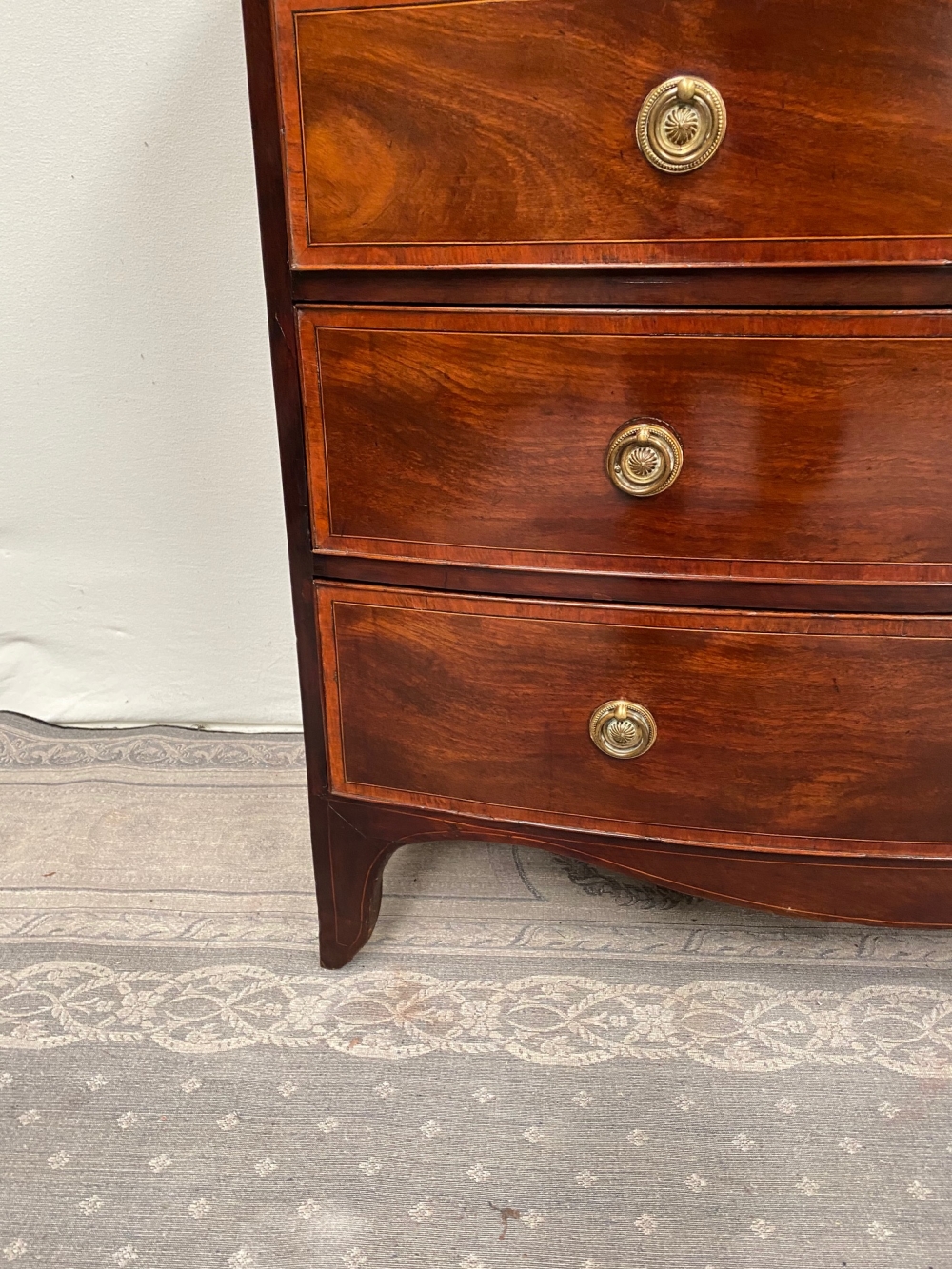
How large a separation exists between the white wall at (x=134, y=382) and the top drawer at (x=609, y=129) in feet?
2.08

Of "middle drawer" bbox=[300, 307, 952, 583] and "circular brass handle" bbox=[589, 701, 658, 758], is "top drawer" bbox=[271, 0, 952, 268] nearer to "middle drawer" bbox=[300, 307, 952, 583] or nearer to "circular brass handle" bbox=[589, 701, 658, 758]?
"middle drawer" bbox=[300, 307, 952, 583]

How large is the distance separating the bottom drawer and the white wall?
66cm

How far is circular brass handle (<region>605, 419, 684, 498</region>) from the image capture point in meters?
0.81

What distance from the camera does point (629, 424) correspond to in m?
0.81

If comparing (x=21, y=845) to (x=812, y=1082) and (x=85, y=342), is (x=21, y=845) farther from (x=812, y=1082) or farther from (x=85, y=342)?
(x=812, y=1082)

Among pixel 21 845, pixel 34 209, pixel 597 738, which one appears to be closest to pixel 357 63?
pixel 597 738

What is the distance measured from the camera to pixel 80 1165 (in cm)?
92

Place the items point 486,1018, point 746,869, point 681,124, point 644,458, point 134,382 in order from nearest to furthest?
point 681,124 → point 644,458 → point 746,869 → point 486,1018 → point 134,382

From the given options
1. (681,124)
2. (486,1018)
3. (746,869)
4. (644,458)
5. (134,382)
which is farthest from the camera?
(134,382)

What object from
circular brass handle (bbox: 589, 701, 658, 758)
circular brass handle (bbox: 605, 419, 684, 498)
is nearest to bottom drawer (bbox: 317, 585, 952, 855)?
circular brass handle (bbox: 589, 701, 658, 758)

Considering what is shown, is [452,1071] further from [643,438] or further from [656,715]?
[643,438]

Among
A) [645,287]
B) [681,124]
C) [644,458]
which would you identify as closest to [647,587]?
[644,458]

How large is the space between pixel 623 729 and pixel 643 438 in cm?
26

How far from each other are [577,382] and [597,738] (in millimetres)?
320
